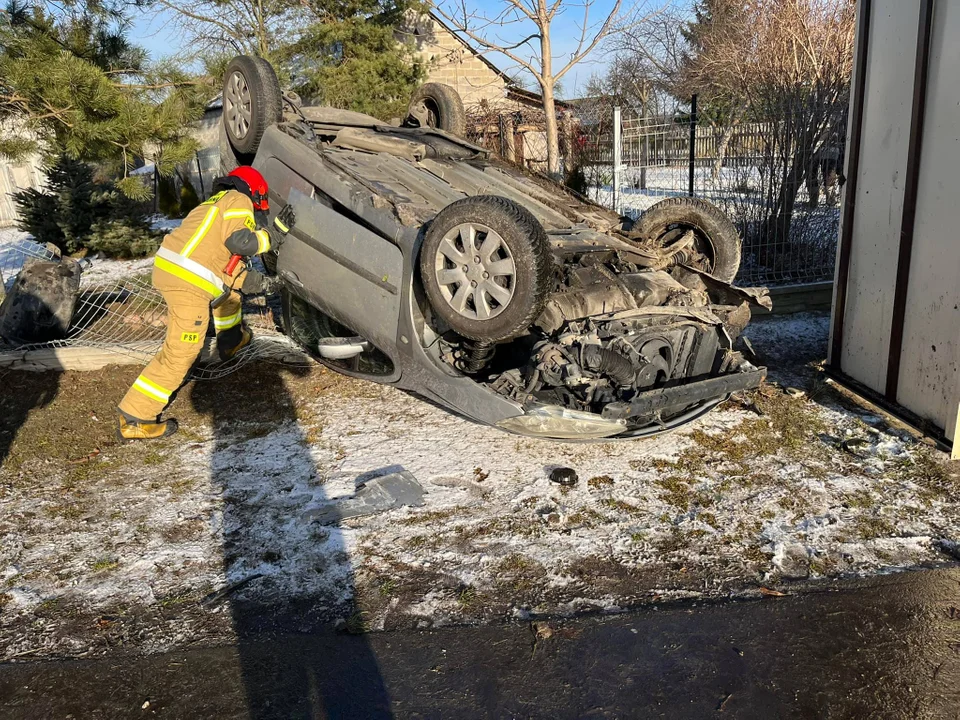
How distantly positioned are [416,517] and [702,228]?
2983 millimetres

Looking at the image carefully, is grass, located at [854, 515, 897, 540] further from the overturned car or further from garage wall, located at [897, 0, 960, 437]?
garage wall, located at [897, 0, 960, 437]

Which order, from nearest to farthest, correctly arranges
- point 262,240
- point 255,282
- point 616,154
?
point 262,240, point 255,282, point 616,154

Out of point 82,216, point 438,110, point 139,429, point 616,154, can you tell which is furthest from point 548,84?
point 82,216

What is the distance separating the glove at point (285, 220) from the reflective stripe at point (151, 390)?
4.21ft

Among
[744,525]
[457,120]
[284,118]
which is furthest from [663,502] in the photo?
[457,120]

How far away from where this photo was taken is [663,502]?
367cm

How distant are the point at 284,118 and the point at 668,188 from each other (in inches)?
195

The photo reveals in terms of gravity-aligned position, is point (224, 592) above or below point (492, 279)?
below

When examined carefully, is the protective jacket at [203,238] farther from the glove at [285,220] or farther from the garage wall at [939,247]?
the garage wall at [939,247]

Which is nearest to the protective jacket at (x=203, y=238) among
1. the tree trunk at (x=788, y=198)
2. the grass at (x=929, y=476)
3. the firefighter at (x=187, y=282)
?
the firefighter at (x=187, y=282)

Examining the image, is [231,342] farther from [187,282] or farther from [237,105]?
[237,105]

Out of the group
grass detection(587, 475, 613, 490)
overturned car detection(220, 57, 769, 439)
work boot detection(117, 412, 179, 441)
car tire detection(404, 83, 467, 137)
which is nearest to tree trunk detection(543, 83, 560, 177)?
car tire detection(404, 83, 467, 137)

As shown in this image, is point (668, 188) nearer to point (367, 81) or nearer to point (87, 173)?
point (367, 81)

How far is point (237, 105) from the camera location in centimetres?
522
